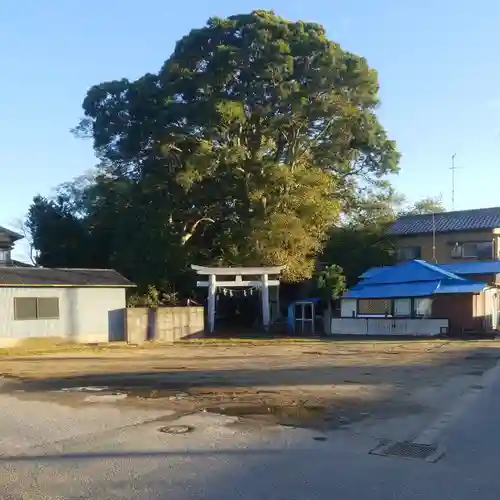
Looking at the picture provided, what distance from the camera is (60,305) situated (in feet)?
87.4

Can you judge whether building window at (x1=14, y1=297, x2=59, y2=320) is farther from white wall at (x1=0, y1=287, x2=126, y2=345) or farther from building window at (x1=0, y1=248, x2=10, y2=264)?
building window at (x1=0, y1=248, x2=10, y2=264)

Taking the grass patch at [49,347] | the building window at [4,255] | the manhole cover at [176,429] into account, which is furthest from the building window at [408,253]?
the manhole cover at [176,429]

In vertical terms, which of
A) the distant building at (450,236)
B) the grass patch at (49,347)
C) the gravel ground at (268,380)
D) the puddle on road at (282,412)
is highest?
the distant building at (450,236)

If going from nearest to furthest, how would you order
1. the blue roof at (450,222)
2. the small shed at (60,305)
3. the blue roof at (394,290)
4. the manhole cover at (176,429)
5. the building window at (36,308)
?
the manhole cover at (176,429), the small shed at (60,305), the building window at (36,308), the blue roof at (394,290), the blue roof at (450,222)

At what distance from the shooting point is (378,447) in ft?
24.9

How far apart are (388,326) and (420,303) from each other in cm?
203

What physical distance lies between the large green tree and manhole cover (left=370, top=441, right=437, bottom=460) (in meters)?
26.7

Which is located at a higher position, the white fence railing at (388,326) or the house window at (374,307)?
the house window at (374,307)

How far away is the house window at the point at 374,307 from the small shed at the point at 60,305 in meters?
12.7

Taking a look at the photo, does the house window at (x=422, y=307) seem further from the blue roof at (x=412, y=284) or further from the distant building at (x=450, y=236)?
the distant building at (x=450, y=236)

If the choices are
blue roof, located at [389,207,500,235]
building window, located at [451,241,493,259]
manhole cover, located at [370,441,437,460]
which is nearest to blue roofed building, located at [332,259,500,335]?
building window, located at [451,241,493,259]

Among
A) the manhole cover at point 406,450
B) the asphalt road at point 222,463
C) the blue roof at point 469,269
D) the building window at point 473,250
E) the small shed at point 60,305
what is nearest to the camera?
the asphalt road at point 222,463

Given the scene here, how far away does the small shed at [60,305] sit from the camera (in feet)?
83.3

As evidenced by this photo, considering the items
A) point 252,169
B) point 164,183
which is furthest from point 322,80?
point 164,183
